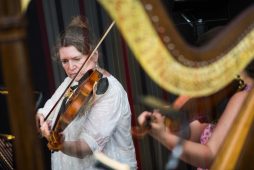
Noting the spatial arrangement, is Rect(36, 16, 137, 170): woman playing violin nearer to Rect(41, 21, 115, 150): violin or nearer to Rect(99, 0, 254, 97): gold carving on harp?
Rect(41, 21, 115, 150): violin

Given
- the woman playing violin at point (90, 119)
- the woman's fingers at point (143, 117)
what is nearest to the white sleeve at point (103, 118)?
the woman playing violin at point (90, 119)

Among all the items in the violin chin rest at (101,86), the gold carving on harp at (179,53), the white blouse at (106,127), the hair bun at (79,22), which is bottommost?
the white blouse at (106,127)

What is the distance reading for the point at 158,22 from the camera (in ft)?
2.98

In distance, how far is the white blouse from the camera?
1195 mm

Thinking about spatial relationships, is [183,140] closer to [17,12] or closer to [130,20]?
[130,20]

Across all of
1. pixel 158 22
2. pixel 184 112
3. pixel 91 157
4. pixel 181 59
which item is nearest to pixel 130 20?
pixel 158 22

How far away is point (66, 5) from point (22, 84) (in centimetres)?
29

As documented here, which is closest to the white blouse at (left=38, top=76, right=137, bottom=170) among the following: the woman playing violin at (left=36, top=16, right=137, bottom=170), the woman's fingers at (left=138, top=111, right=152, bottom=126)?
the woman playing violin at (left=36, top=16, right=137, bottom=170)

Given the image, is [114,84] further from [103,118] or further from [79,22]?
[79,22]

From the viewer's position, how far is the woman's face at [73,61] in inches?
45.1

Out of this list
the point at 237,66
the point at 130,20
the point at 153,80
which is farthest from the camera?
the point at 237,66

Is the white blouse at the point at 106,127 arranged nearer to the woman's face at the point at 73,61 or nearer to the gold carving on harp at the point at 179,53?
the woman's face at the point at 73,61

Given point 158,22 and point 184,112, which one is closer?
point 158,22

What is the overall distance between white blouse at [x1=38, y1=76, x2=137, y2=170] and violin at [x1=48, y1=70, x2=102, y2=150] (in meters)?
0.01
